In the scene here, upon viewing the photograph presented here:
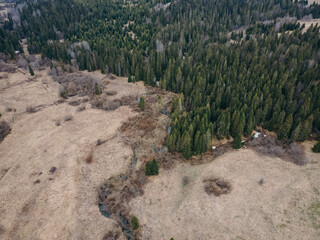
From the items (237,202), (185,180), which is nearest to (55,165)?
(185,180)

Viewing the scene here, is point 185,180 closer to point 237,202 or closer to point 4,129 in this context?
point 237,202

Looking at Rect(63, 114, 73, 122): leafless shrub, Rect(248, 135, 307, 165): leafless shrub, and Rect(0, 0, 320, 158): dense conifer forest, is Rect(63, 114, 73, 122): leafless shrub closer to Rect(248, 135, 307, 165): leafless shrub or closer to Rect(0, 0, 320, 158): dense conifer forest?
Rect(0, 0, 320, 158): dense conifer forest

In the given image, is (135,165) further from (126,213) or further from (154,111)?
(154,111)

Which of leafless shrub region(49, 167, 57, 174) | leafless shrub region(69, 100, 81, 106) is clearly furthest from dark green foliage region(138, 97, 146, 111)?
leafless shrub region(49, 167, 57, 174)

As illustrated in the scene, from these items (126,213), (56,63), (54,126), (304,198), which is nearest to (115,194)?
(126,213)

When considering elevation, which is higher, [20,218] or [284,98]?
[284,98]

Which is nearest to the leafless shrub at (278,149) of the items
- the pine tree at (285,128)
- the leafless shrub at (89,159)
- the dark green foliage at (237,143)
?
the pine tree at (285,128)
